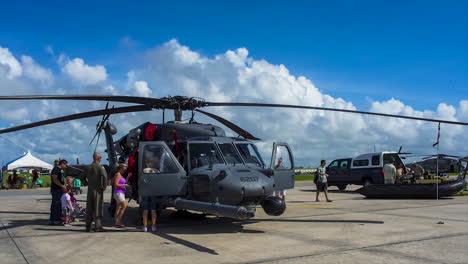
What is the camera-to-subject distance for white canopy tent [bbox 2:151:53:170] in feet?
138

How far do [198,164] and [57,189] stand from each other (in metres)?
3.62

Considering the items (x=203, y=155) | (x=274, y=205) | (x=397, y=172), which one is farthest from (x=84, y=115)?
(x=397, y=172)

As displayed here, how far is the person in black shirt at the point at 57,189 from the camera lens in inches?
365

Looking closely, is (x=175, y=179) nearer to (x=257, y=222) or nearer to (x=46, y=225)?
(x=257, y=222)

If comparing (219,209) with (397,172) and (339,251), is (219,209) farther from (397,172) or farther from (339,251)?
(397,172)

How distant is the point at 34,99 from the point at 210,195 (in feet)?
12.7

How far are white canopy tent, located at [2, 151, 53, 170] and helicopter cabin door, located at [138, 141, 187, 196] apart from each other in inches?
1569

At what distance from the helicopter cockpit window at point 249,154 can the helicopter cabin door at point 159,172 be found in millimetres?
1465

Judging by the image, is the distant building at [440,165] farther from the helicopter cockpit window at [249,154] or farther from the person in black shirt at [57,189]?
the person in black shirt at [57,189]

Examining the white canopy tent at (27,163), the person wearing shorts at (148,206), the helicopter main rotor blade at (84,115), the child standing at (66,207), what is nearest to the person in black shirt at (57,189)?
the child standing at (66,207)

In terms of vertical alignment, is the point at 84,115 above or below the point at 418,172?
above

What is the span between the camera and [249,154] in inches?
364

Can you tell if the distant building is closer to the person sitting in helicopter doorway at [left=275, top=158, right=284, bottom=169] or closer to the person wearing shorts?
the person sitting in helicopter doorway at [left=275, top=158, right=284, bottom=169]

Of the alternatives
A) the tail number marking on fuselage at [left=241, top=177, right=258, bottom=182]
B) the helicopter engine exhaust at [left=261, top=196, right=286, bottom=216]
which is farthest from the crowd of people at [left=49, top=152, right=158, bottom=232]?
the helicopter engine exhaust at [left=261, top=196, right=286, bottom=216]
